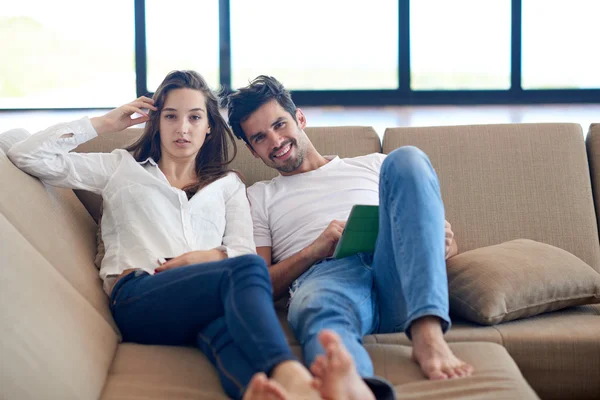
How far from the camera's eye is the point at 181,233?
1939mm

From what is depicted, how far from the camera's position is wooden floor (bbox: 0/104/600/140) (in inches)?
189

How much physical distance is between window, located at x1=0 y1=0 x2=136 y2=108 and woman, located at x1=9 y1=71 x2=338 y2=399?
3198mm

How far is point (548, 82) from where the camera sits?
5.31 metres

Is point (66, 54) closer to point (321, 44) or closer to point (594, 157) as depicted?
point (321, 44)

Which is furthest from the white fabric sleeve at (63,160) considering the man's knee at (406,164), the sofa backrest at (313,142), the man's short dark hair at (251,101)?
the man's knee at (406,164)

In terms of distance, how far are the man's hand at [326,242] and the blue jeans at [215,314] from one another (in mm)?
389

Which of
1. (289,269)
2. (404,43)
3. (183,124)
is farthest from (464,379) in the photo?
(404,43)

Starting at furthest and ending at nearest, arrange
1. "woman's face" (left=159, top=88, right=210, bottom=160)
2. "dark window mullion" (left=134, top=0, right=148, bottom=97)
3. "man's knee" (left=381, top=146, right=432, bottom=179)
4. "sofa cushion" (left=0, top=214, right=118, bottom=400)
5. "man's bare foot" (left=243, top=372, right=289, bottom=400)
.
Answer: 1. "dark window mullion" (left=134, top=0, right=148, bottom=97)
2. "woman's face" (left=159, top=88, right=210, bottom=160)
3. "man's knee" (left=381, top=146, right=432, bottom=179)
4. "sofa cushion" (left=0, top=214, right=118, bottom=400)
5. "man's bare foot" (left=243, top=372, right=289, bottom=400)

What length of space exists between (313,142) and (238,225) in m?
0.48

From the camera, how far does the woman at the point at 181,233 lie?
1.41 metres

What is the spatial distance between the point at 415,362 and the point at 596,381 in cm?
52

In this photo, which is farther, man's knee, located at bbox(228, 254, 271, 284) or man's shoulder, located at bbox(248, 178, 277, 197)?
man's shoulder, located at bbox(248, 178, 277, 197)

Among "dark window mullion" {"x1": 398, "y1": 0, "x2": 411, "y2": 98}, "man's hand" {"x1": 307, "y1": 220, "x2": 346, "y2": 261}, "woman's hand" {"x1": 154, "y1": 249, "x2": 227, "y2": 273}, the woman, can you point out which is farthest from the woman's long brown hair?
"dark window mullion" {"x1": 398, "y1": 0, "x2": 411, "y2": 98}

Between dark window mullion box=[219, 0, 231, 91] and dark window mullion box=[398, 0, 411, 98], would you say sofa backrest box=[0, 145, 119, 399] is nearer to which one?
dark window mullion box=[219, 0, 231, 91]
